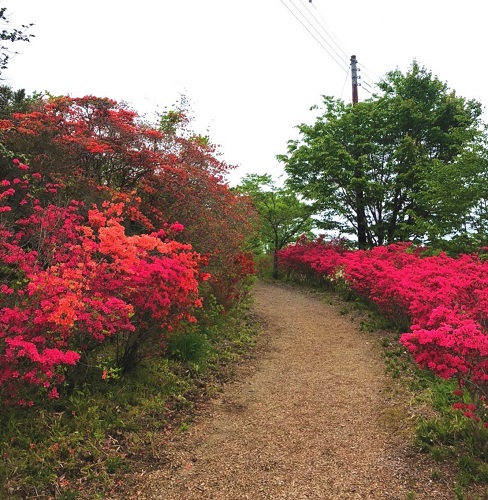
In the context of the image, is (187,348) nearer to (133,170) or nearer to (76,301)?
(76,301)

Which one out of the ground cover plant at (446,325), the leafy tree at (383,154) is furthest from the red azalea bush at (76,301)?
the leafy tree at (383,154)

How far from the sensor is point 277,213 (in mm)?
16625

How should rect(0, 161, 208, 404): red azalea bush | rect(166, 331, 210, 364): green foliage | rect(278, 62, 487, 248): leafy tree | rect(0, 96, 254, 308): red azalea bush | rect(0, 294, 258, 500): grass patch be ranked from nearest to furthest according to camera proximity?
rect(0, 294, 258, 500): grass patch → rect(0, 161, 208, 404): red azalea bush → rect(166, 331, 210, 364): green foliage → rect(0, 96, 254, 308): red azalea bush → rect(278, 62, 487, 248): leafy tree

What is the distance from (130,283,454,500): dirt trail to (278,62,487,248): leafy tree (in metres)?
9.10

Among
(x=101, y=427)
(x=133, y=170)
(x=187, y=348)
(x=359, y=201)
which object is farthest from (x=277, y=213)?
(x=101, y=427)

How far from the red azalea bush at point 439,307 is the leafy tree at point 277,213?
4994 mm

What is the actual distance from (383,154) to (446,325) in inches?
497

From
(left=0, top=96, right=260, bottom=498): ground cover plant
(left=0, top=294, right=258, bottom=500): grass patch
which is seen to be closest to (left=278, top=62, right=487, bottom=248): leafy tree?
(left=0, top=96, right=260, bottom=498): ground cover plant

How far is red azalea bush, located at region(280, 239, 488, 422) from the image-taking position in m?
3.55

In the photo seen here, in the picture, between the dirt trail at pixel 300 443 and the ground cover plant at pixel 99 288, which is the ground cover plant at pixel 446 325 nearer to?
the dirt trail at pixel 300 443

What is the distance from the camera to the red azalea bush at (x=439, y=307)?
11.7ft

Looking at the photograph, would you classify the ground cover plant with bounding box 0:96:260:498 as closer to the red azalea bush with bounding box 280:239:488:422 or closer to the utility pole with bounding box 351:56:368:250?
the red azalea bush with bounding box 280:239:488:422

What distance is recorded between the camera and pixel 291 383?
5555 mm

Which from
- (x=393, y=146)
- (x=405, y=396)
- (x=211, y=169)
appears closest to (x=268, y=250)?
(x=393, y=146)
